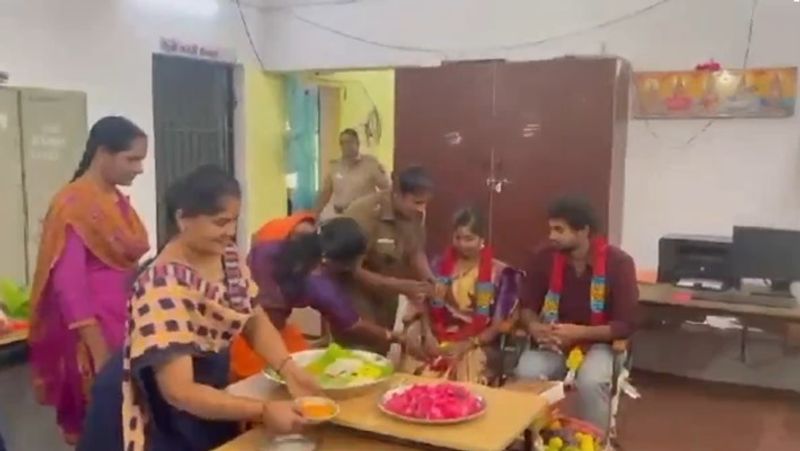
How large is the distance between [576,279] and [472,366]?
1.97 feet

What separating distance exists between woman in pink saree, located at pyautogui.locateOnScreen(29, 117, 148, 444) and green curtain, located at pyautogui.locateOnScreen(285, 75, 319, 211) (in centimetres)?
363

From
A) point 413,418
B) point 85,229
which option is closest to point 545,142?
point 85,229

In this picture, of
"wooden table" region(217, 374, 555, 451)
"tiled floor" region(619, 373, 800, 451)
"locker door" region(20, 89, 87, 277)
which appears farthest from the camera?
"locker door" region(20, 89, 87, 277)

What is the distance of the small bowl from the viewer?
68.2 inches

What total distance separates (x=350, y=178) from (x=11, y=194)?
2170mm

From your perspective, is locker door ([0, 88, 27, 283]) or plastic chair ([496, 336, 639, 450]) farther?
locker door ([0, 88, 27, 283])

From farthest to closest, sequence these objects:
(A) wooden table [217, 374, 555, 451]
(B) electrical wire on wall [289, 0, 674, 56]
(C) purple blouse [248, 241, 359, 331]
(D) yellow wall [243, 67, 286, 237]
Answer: (D) yellow wall [243, 67, 286, 237] < (B) electrical wire on wall [289, 0, 674, 56] < (C) purple blouse [248, 241, 359, 331] < (A) wooden table [217, 374, 555, 451]

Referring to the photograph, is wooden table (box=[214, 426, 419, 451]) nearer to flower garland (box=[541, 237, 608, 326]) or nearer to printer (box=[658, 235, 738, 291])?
flower garland (box=[541, 237, 608, 326])

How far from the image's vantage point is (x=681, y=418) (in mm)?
4121

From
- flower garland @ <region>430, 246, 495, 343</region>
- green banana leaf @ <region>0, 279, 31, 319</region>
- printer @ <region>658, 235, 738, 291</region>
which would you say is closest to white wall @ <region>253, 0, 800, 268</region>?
A: printer @ <region>658, 235, 738, 291</region>

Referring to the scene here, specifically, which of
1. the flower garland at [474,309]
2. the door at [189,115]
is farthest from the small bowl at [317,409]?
the door at [189,115]

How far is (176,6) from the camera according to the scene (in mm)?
5238

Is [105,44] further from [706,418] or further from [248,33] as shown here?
[706,418]

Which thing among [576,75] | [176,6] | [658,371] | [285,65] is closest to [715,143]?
[576,75]
